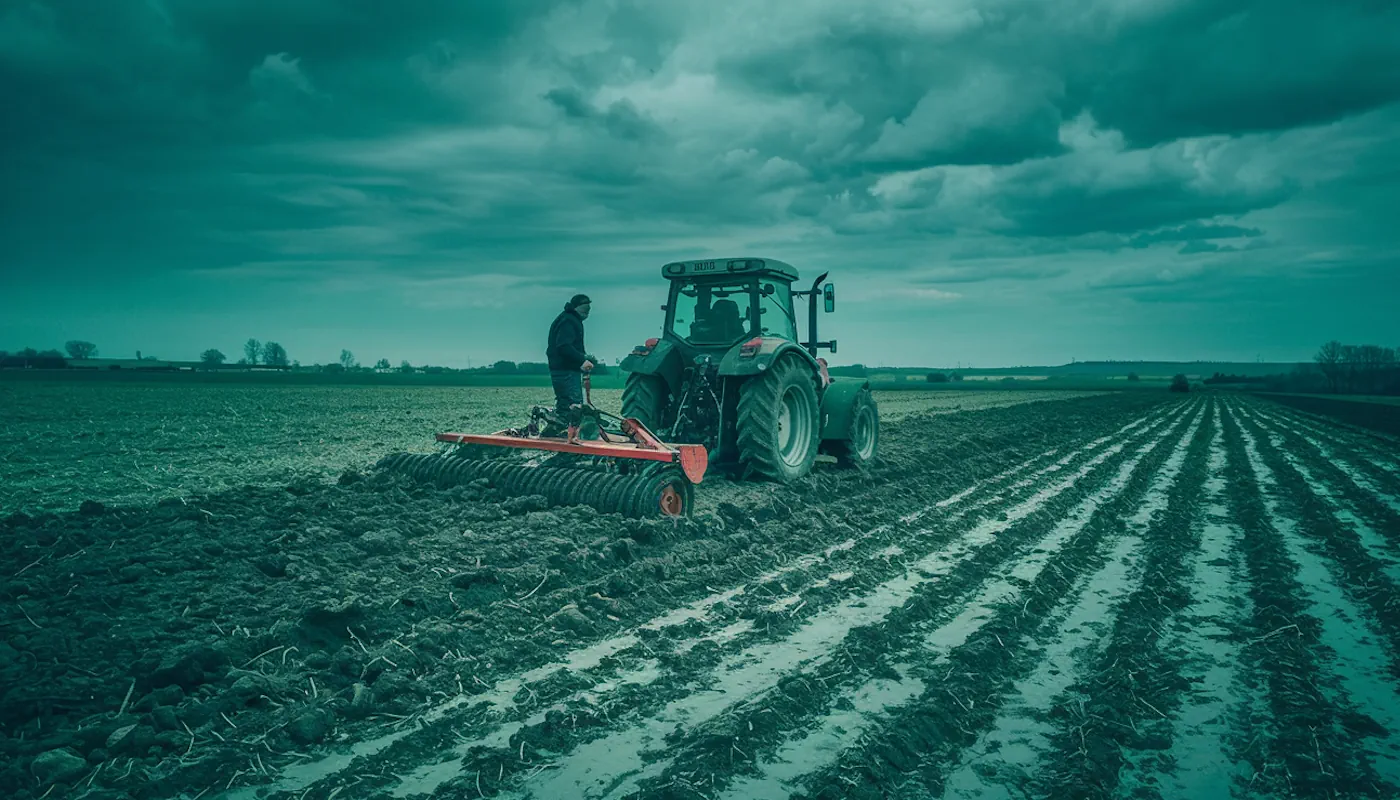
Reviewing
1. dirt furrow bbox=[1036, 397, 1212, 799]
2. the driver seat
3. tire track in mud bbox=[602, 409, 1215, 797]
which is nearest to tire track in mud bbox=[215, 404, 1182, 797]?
tire track in mud bbox=[602, 409, 1215, 797]

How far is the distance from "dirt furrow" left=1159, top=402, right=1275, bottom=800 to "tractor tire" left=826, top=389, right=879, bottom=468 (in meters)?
4.43

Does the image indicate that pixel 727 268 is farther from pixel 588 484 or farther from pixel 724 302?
pixel 588 484

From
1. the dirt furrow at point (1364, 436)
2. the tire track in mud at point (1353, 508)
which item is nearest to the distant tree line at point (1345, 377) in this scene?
the dirt furrow at point (1364, 436)

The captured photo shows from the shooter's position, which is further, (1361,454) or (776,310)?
(1361,454)

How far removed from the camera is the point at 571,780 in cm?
299

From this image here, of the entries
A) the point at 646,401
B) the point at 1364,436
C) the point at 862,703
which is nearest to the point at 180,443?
the point at 646,401

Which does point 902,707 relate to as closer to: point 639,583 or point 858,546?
point 639,583

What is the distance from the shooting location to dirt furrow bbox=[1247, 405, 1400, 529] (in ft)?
26.7

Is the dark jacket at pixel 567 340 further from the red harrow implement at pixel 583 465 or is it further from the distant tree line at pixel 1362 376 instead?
the distant tree line at pixel 1362 376

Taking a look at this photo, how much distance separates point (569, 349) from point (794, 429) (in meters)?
3.09

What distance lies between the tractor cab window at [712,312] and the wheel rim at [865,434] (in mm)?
2339

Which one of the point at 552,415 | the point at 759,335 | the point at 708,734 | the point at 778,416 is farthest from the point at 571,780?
the point at 759,335

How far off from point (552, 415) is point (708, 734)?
5294 mm

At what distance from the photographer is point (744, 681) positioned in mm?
3914
